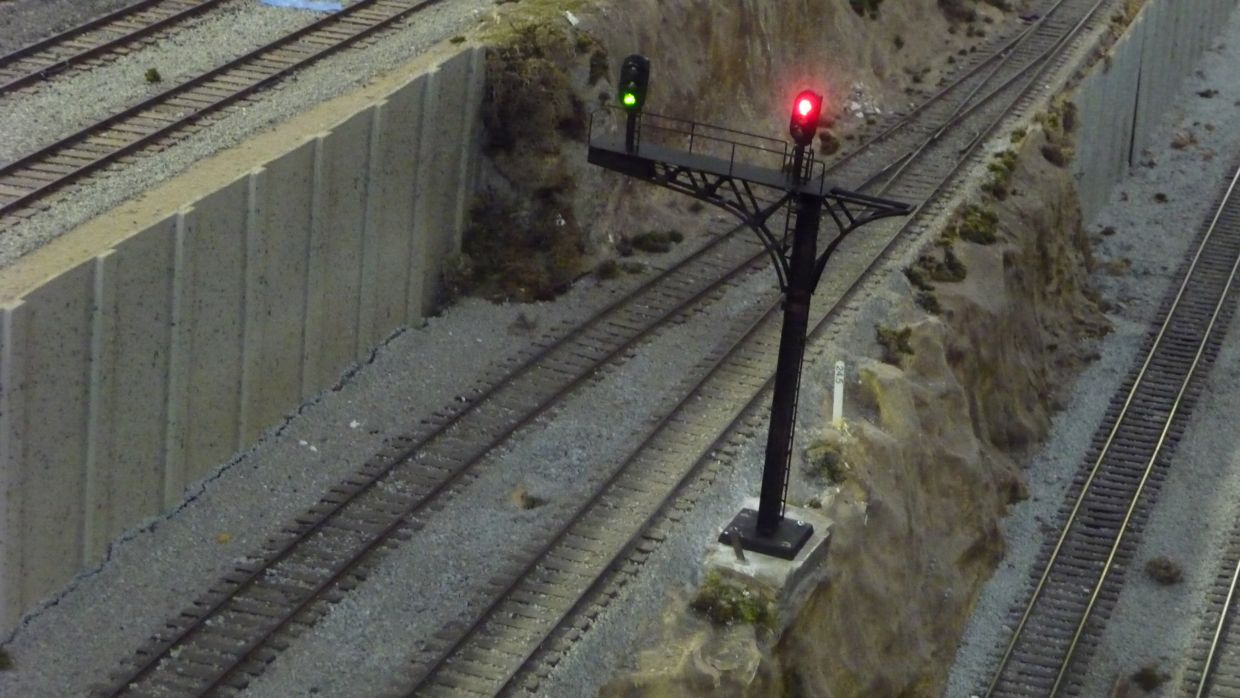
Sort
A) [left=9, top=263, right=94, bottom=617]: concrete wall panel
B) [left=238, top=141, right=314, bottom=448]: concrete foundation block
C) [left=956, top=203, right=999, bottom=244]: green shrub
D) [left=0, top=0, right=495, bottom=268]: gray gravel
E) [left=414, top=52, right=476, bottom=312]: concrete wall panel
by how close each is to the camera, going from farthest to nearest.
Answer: [left=956, top=203, right=999, bottom=244]: green shrub, [left=414, top=52, right=476, bottom=312]: concrete wall panel, [left=238, top=141, right=314, bottom=448]: concrete foundation block, [left=0, top=0, right=495, bottom=268]: gray gravel, [left=9, top=263, right=94, bottom=617]: concrete wall panel

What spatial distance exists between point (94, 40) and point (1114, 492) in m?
22.2

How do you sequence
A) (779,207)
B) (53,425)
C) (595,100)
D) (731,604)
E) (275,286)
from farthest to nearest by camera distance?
1. (595,100)
2. (275,286)
3. (731,604)
4. (779,207)
5. (53,425)

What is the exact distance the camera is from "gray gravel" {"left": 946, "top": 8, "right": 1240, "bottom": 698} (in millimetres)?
31062

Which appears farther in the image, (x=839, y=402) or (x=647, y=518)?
(x=839, y=402)

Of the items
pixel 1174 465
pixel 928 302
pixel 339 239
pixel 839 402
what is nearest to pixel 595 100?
pixel 339 239

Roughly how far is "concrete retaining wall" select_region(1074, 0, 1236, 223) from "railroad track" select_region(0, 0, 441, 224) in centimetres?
2254

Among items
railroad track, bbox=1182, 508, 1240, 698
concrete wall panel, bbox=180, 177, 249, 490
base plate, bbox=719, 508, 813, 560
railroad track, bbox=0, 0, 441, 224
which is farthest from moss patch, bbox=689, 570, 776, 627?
railroad track, bbox=0, 0, 441, 224

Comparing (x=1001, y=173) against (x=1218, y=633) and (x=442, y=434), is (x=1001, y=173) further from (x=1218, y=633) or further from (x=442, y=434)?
(x=442, y=434)

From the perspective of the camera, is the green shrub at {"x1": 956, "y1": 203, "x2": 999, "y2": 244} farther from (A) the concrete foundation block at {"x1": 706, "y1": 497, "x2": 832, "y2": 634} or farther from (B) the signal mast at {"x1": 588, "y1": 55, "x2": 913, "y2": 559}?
(B) the signal mast at {"x1": 588, "y1": 55, "x2": 913, "y2": 559}

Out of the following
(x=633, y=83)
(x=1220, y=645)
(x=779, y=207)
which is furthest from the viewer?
(x=1220, y=645)

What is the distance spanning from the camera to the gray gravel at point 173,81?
2381cm

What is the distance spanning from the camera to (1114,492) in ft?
116

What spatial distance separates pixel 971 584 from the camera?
103ft

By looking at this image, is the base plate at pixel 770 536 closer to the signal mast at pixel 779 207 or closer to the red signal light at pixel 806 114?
the signal mast at pixel 779 207
